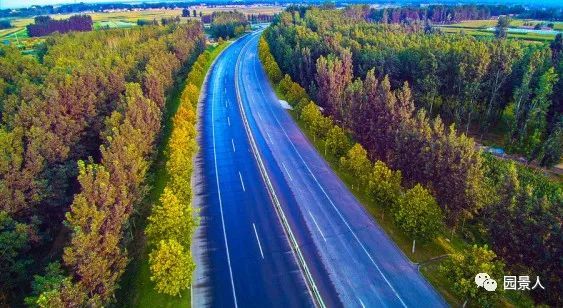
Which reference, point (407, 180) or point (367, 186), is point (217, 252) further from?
point (407, 180)

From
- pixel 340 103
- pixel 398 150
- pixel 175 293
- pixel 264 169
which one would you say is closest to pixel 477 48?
pixel 340 103

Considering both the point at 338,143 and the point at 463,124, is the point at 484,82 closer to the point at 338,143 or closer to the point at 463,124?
the point at 463,124

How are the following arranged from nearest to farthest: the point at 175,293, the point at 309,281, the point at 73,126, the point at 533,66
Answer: the point at 175,293
the point at 309,281
the point at 73,126
the point at 533,66

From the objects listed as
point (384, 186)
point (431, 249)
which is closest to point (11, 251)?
point (384, 186)

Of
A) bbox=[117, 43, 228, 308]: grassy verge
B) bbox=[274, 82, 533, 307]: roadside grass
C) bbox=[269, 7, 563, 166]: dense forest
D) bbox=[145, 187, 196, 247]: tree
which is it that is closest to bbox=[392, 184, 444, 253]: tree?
bbox=[274, 82, 533, 307]: roadside grass
